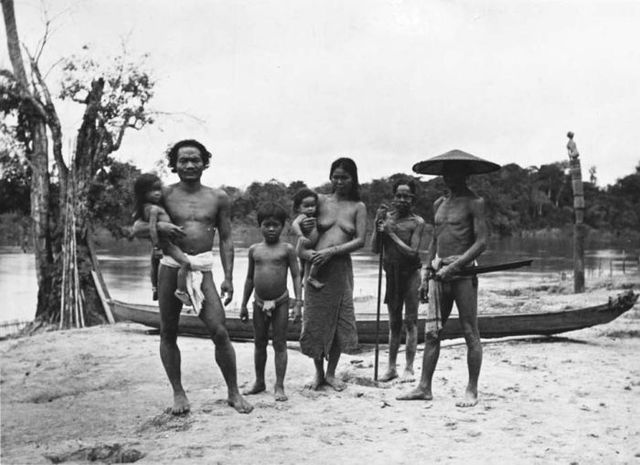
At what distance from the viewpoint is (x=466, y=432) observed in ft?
12.6

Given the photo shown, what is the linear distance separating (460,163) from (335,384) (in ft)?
6.31

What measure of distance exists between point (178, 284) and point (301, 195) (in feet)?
4.35

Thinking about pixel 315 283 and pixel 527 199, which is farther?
pixel 527 199

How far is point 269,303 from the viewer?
15.4 ft

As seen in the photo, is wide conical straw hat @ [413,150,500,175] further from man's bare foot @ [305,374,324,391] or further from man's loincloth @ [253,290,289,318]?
man's bare foot @ [305,374,324,391]

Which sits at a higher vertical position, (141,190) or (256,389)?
(141,190)

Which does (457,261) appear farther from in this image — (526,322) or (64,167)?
(64,167)

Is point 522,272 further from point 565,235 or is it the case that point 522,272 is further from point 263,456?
point 565,235

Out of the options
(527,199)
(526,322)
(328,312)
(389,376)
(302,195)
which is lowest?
(389,376)

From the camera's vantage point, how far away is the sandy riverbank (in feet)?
11.5

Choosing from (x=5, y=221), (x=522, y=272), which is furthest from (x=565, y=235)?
(x=5, y=221)

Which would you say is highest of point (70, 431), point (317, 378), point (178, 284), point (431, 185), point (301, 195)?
point (431, 185)

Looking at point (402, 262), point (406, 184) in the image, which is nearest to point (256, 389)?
point (402, 262)

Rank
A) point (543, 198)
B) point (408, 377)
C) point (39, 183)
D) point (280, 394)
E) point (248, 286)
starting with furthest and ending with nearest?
point (543, 198) → point (39, 183) → point (408, 377) → point (248, 286) → point (280, 394)
